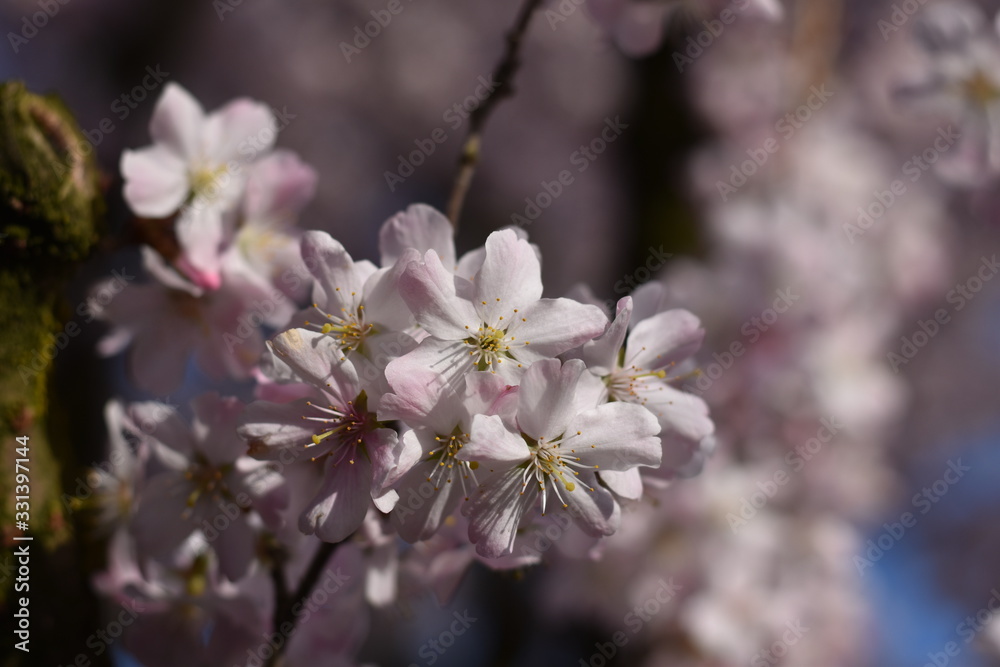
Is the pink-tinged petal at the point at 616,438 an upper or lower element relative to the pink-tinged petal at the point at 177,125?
lower

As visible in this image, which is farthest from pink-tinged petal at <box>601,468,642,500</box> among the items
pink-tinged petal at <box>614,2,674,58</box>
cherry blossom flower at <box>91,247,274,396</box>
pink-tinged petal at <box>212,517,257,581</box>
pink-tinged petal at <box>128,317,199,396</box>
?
pink-tinged petal at <box>614,2,674,58</box>

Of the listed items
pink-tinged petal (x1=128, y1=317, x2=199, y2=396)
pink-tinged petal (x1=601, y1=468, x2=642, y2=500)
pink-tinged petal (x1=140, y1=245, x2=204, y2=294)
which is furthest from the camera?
pink-tinged petal (x1=128, y1=317, x2=199, y2=396)

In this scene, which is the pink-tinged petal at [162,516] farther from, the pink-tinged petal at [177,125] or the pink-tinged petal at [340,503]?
the pink-tinged petal at [177,125]

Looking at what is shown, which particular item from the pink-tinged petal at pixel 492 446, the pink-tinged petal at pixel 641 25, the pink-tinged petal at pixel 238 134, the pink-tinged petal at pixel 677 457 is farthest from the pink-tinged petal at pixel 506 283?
the pink-tinged petal at pixel 641 25

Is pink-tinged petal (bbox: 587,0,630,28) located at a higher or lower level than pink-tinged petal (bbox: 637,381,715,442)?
higher

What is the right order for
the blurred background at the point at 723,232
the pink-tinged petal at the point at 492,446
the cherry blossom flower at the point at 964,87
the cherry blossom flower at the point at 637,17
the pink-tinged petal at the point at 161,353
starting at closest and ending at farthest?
the pink-tinged petal at the point at 492,446, the pink-tinged petal at the point at 161,353, the cherry blossom flower at the point at 637,17, the cherry blossom flower at the point at 964,87, the blurred background at the point at 723,232

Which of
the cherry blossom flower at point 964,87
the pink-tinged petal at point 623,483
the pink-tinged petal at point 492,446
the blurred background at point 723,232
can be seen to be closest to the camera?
the pink-tinged petal at point 492,446

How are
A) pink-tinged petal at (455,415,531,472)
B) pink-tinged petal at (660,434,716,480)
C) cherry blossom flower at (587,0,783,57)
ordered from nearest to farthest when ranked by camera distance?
pink-tinged petal at (455,415,531,472), pink-tinged petal at (660,434,716,480), cherry blossom flower at (587,0,783,57)

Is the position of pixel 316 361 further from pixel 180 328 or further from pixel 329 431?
pixel 180 328

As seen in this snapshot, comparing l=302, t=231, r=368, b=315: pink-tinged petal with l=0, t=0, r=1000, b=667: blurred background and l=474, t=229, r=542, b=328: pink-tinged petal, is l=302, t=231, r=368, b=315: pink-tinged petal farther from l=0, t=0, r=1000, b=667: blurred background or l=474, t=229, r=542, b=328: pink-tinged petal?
l=0, t=0, r=1000, b=667: blurred background
